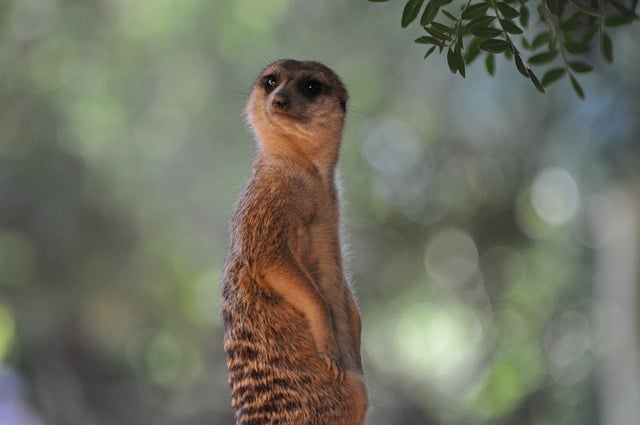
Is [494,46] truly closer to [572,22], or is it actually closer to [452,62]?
[452,62]

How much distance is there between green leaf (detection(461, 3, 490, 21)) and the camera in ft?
2.65

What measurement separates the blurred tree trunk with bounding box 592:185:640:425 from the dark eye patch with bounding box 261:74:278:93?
1.80 m

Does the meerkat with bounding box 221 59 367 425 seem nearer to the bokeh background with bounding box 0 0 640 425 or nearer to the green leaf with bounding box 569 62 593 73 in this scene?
the green leaf with bounding box 569 62 593 73

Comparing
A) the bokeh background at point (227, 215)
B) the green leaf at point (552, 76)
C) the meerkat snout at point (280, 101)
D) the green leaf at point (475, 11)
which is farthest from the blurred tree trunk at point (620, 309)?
the green leaf at point (475, 11)

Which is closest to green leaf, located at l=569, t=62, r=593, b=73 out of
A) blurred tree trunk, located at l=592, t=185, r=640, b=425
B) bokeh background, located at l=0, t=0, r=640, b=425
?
blurred tree trunk, located at l=592, t=185, r=640, b=425

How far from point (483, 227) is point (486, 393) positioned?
24.0 inches

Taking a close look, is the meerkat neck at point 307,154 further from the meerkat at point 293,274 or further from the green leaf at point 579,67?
the green leaf at point 579,67

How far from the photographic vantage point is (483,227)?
329cm

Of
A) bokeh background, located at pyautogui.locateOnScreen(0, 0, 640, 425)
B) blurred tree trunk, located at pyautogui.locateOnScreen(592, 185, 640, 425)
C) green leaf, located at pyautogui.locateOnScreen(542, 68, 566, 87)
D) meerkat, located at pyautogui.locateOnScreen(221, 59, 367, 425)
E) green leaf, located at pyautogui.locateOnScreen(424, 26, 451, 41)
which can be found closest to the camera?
green leaf, located at pyautogui.locateOnScreen(424, 26, 451, 41)

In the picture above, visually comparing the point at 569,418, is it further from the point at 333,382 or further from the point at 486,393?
the point at 333,382

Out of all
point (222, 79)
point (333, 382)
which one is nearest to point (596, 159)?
point (222, 79)

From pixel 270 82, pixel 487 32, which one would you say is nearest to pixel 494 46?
pixel 487 32

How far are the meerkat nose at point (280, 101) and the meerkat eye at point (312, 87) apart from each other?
5 centimetres

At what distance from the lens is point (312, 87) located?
1.14m
